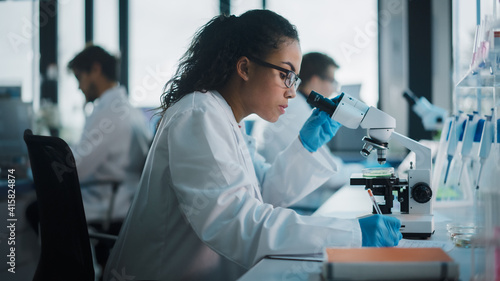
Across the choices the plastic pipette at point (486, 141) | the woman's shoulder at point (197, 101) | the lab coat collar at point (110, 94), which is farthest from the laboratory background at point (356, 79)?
the lab coat collar at point (110, 94)

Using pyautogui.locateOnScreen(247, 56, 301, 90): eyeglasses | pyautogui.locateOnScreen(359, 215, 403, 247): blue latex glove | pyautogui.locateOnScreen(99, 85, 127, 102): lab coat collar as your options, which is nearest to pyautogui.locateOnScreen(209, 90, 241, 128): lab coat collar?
pyautogui.locateOnScreen(247, 56, 301, 90): eyeglasses

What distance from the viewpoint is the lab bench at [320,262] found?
37.3 inches

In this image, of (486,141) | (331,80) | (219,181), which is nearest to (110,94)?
(331,80)

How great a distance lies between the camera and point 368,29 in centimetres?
432

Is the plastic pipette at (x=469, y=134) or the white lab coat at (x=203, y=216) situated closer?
the white lab coat at (x=203, y=216)

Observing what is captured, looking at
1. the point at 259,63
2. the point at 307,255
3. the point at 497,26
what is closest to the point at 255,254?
the point at 307,255

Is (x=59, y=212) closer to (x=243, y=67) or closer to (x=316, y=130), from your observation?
(x=243, y=67)

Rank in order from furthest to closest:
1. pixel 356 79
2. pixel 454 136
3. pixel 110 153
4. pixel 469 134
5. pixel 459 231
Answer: pixel 356 79 → pixel 110 153 → pixel 454 136 → pixel 469 134 → pixel 459 231

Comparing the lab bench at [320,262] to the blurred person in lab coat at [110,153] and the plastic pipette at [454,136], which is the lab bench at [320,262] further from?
the blurred person in lab coat at [110,153]

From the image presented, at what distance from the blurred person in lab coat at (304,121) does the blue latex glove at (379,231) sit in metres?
1.42

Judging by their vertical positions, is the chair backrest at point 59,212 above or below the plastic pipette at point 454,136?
below

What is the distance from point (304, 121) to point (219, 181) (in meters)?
1.83

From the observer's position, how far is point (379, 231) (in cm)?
108

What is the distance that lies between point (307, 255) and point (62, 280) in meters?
0.77
